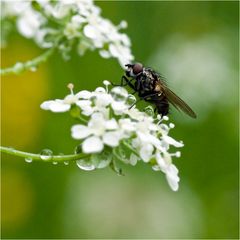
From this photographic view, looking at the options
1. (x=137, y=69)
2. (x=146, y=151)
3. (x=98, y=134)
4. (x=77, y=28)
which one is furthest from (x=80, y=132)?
(x=77, y=28)

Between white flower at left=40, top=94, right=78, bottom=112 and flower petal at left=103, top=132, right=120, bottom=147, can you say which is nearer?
flower petal at left=103, top=132, right=120, bottom=147

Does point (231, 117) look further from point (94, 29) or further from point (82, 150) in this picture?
point (82, 150)

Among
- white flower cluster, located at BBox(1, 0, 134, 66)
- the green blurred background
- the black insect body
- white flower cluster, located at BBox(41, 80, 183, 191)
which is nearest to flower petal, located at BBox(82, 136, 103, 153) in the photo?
white flower cluster, located at BBox(41, 80, 183, 191)

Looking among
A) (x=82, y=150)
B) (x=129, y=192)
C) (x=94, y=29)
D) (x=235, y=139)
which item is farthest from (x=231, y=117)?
(x=82, y=150)

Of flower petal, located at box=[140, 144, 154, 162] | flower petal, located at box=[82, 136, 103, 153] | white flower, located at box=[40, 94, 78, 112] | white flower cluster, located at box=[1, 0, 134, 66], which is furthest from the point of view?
white flower cluster, located at box=[1, 0, 134, 66]

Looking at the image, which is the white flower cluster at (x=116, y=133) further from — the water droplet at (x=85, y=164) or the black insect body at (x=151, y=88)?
the black insect body at (x=151, y=88)

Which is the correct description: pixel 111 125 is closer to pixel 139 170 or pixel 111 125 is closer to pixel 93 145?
pixel 93 145

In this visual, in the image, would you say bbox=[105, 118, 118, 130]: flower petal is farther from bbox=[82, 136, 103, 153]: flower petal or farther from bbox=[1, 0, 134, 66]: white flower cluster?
bbox=[1, 0, 134, 66]: white flower cluster
